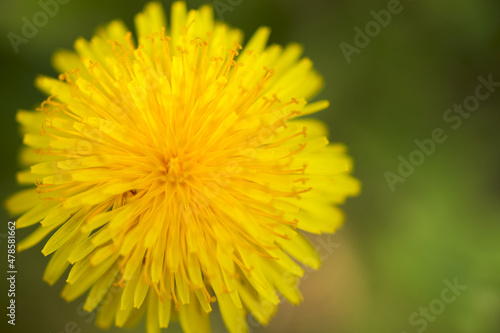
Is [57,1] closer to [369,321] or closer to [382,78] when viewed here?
[382,78]

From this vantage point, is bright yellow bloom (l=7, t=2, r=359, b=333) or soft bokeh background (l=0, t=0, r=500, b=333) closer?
bright yellow bloom (l=7, t=2, r=359, b=333)

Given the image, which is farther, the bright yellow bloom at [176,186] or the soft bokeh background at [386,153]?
the soft bokeh background at [386,153]

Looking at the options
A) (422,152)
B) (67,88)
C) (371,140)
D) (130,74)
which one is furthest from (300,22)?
(67,88)

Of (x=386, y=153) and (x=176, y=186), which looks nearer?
(x=176, y=186)

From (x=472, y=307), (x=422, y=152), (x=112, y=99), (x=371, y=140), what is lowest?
(x=472, y=307)
